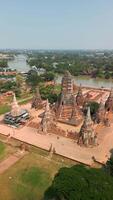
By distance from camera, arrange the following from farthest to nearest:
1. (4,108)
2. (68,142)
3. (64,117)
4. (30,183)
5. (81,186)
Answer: (4,108), (64,117), (68,142), (30,183), (81,186)

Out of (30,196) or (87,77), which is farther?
(87,77)

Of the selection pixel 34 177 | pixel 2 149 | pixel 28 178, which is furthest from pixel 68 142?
pixel 28 178

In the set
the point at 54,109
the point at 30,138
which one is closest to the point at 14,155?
the point at 30,138

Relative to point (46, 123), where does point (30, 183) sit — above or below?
below

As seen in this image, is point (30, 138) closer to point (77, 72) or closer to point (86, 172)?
point (86, 172)

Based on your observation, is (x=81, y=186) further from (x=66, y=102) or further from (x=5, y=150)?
(x=66, y=102)

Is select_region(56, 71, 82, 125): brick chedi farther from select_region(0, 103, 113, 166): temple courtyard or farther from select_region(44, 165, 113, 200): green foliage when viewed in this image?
select_region(44, 165, 113, 200): green foliage

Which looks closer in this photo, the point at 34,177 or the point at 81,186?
the point at 81,186
